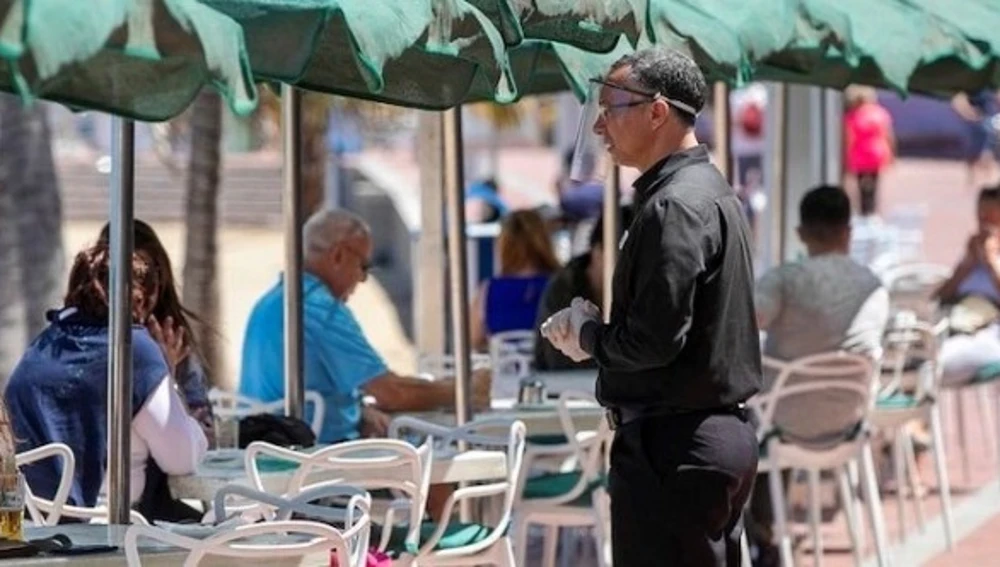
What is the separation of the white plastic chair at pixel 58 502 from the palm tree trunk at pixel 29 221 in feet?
19.9

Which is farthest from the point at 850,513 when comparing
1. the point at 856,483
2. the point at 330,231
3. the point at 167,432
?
the point at 167,432

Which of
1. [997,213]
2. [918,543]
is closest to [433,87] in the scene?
[918,543]

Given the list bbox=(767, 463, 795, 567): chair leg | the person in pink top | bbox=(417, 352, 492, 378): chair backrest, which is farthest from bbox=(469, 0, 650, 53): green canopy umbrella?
the person in pink top

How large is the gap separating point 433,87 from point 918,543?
16.3ft

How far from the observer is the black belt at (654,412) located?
5.62 meters

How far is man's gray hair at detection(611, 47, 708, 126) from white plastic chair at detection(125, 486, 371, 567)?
1.17 metres

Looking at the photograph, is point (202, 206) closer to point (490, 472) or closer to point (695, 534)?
point (490, 472)

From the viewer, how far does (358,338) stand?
872 centimetres

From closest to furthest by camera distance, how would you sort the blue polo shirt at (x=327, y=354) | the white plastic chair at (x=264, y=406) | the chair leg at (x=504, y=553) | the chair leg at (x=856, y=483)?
the chair leg at (x=504, y=553) → the white plastic chair at (x=264, y=406) → the blue polo shirt at (x=327, y=354) → the chair leg at (x=856, y=483)

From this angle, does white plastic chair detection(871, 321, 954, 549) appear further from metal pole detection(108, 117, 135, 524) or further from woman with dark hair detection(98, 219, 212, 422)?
metal pole detection(108, 117, 135, 524)

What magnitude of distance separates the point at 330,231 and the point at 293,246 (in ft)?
2.58

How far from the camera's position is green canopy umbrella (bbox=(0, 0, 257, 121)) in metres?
4.38

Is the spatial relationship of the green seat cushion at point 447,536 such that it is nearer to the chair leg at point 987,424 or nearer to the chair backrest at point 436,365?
the chair backrest at point 436,365

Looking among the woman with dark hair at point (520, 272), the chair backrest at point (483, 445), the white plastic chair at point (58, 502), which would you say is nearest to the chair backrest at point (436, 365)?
the woman with dark hair at point (520, 272)
